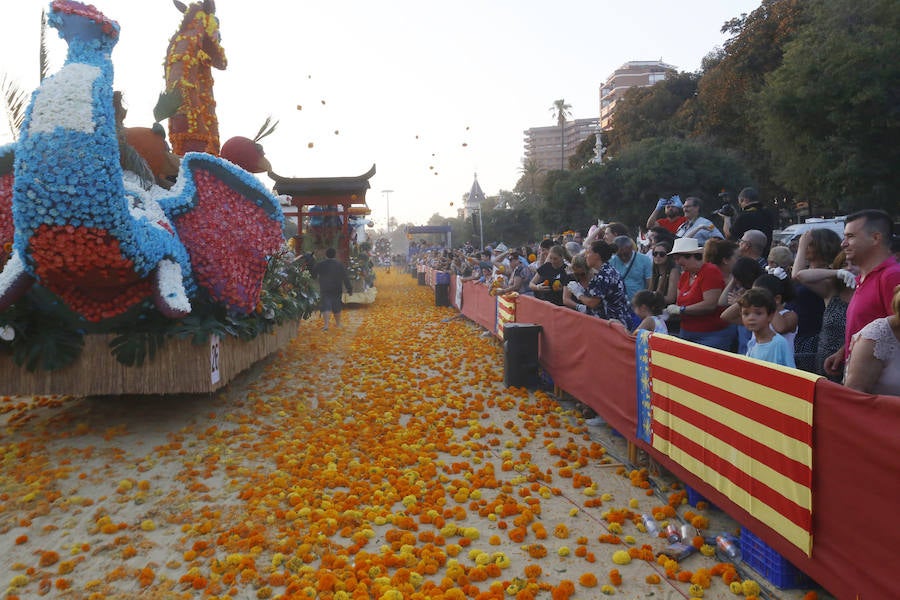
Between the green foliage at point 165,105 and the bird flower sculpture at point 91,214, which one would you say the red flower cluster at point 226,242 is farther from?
the green foliage at point 165,105

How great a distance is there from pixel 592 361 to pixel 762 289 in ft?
7.94

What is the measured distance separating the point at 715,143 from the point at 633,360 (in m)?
30.3

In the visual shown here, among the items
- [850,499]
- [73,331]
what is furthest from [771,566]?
[73,331]

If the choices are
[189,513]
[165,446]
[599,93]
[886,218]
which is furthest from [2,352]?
[599,93]

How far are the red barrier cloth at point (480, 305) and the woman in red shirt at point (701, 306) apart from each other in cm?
661

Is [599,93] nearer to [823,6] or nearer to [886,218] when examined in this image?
[823,6]

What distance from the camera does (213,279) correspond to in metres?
6.85

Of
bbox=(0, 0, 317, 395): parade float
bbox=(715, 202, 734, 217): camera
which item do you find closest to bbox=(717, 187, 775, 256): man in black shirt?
bbox=(715, 202, 734, 217): camera

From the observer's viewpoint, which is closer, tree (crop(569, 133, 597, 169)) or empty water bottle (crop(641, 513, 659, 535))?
empty water bottle (crop(641, 513, 659, 535))

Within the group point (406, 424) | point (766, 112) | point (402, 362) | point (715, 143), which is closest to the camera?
point (406, 424)

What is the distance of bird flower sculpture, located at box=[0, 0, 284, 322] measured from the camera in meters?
4.93

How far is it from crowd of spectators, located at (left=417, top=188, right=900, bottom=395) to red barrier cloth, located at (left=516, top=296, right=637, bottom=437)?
1.05 ft

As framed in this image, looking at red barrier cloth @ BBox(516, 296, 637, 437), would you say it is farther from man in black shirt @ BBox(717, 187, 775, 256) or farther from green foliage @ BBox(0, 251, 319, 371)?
green foliage @ BBox(0, 251, 319, 371)

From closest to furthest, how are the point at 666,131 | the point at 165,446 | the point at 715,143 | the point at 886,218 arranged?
1. the point at 886,218
2. the point at 165,446
3. the point at 715,143
4. the point at 666,131
